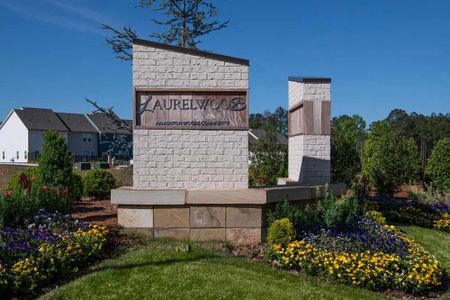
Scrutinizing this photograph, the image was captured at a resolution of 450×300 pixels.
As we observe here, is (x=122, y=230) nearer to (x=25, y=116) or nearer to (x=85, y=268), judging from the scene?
(x=85, y=268)

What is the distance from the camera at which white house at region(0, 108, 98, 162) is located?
2014 inches

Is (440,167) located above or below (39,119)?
below

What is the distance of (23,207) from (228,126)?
367cm

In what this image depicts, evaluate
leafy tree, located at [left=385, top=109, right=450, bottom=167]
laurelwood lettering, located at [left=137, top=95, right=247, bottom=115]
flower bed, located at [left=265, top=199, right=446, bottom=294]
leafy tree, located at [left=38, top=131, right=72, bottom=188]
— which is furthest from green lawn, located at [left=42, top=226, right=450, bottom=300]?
leafy tree, located at [left=385, top=109, right=450, bottom=167]

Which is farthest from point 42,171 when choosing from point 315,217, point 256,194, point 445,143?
point 445,143

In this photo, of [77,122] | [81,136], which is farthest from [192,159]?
[77,122]

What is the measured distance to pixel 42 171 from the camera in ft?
34.6

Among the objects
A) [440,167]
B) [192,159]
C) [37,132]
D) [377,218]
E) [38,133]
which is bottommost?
[377,218]

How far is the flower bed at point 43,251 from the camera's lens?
5098 millimetres

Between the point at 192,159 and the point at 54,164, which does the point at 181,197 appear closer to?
the point at 192,159

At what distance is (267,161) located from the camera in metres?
12.9

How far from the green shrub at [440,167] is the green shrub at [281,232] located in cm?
1128

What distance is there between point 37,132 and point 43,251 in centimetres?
5012

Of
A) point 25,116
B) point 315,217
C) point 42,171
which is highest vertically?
Answer: point 25,116
